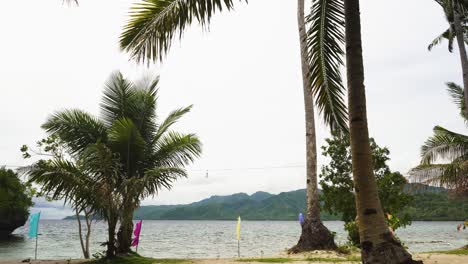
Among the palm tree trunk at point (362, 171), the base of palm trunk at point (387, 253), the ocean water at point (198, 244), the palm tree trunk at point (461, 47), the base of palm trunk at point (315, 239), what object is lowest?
the ocean water at point (198, 244)

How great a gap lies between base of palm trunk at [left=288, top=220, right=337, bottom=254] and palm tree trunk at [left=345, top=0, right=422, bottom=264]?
9.29 m

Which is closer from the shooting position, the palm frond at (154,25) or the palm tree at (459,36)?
the palm frond at (154,25)

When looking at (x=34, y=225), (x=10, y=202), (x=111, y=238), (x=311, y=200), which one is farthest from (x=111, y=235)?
(x=10, y=202)

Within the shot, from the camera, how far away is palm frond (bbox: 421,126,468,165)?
63.1ft

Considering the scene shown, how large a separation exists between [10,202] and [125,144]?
4539cm

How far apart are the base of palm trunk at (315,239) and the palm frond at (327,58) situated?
7.91 meters

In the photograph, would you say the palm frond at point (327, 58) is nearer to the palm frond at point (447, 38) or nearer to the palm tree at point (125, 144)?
the palm tree at point (125, 144)

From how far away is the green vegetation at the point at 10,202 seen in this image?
160ft

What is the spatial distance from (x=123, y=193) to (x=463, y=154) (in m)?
16.3

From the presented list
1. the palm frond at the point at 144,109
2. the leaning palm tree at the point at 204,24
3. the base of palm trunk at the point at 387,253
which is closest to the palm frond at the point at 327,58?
the leaning palm tree at the point at 204,24

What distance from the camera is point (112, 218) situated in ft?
37.8

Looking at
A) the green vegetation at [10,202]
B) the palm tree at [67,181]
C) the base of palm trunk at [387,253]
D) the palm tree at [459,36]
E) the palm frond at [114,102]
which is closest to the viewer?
the base of palm trunk at [387,253]

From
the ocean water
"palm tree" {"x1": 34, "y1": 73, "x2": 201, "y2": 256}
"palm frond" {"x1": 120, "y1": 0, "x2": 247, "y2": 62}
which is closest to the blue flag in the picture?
the ocean water

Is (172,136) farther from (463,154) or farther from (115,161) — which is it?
(463,154)
